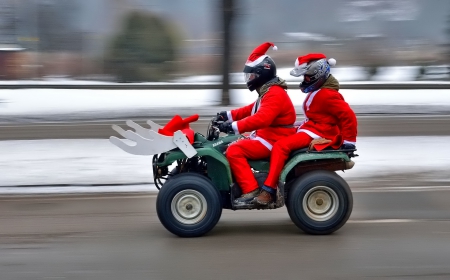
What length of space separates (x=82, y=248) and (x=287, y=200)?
2016 mm

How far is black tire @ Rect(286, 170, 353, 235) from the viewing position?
6953 mm

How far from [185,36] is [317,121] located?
24.6 metres

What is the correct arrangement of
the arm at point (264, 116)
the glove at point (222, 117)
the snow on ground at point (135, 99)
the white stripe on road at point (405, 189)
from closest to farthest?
1. the arm at point (264, 116)
2. the glove at point (222, 117)
3. the white stripe on road at point (405, 189)
4. the snow on ground at point (135, 99)

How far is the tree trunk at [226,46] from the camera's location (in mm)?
20609

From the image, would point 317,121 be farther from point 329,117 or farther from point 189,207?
point 189,207

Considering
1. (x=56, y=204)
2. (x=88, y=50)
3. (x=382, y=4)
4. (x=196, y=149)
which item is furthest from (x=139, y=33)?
(x=196, y=149)

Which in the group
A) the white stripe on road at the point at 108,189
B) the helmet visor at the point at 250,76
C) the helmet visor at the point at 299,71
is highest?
the helmet visor at the point at 299,71

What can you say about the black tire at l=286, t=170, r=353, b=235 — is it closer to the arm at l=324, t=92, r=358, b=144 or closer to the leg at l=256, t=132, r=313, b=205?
the leg at l=256, t=132, r=313, b=205

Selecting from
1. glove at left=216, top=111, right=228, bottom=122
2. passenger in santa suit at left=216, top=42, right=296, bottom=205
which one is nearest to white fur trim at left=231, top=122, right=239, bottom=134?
passenger in santa suit at left=216, top=42, right=296, bottom=205

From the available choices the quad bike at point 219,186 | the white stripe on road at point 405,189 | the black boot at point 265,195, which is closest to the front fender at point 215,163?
the quad bike at point 219,186

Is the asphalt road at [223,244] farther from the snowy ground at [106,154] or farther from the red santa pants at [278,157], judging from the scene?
the snowy ground at [106,154]

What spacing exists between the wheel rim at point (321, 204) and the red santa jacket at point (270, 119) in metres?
0.63

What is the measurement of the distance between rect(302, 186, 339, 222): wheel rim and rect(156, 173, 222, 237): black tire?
0.87 meters

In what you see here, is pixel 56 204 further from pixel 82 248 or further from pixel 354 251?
pixel 354 251
